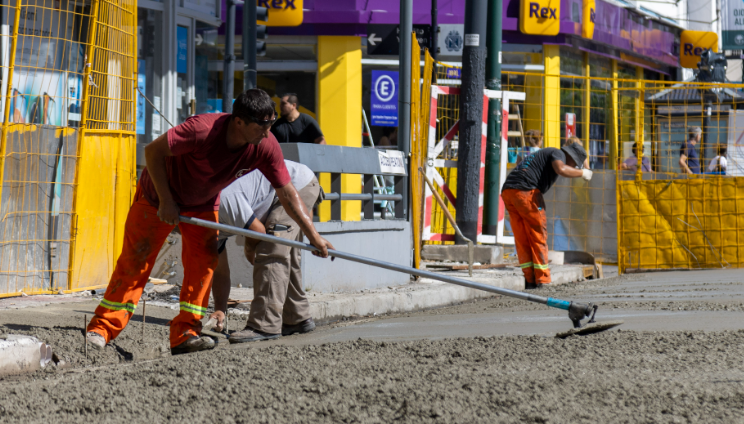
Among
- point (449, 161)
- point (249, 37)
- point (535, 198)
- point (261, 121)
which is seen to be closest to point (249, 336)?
point (261, 121)

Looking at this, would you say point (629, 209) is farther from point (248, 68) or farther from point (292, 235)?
point (292, 235)

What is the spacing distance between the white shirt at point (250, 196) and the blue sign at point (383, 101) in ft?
38.5

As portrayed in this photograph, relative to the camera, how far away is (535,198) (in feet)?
28.6

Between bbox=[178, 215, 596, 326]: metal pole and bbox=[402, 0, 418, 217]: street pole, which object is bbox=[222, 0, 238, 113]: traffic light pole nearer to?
bbox=[402, 0, 418, 217]: street pole

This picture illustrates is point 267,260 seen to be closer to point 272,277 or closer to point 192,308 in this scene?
point 272,277

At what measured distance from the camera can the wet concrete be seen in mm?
3148

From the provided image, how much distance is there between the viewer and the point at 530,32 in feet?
59.6

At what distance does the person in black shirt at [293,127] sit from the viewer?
819cm

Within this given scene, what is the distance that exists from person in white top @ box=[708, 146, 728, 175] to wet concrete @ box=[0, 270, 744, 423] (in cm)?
775

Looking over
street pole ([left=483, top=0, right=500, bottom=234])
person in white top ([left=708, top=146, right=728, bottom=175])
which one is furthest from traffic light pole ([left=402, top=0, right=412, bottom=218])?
person in white top ([left=708, top=146, right=728, bottom=175])

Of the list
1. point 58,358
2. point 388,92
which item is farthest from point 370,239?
point 388,92

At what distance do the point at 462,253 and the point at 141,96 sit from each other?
4.84 metres

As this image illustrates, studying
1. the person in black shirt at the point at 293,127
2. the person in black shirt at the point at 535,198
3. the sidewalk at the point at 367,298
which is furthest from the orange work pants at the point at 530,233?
the person in black shirt at the point at 293,127

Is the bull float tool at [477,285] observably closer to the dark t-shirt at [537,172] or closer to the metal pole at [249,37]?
the dark t-shirt at [537,172]
